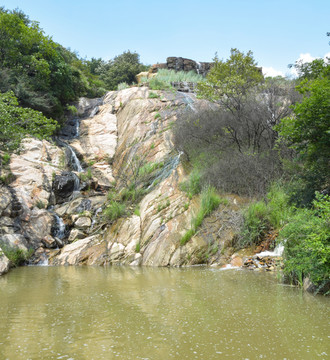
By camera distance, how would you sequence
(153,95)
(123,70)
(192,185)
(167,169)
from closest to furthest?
(192,185)
(167,169)
(153,95)
(123,70)

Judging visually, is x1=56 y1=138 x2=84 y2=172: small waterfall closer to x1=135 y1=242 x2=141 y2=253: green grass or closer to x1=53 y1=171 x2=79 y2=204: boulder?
x1=53 y1=171 x2=79 y2=204: boulder

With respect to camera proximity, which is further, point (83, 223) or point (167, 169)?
point (167, 169)

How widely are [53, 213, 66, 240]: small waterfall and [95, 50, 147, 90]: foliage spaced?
22919 mm

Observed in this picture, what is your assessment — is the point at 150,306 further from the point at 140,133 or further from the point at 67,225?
the point at 140,133

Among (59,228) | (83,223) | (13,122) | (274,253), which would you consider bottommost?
(59,228)

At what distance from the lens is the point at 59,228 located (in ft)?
43.2

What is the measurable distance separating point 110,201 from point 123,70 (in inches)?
968

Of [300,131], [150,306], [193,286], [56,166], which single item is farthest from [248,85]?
[150,306]

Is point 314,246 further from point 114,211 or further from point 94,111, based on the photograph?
point 94,111

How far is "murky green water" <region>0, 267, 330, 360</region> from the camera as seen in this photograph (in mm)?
3096

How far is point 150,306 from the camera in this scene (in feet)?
15.8

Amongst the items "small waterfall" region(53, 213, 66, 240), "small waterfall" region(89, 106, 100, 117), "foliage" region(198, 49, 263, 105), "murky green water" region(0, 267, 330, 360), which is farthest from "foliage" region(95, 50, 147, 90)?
"murky green water" region(0, 267, 330, 360)

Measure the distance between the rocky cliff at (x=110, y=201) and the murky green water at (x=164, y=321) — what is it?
3.45 meters

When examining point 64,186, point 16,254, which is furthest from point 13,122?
point 16,254
